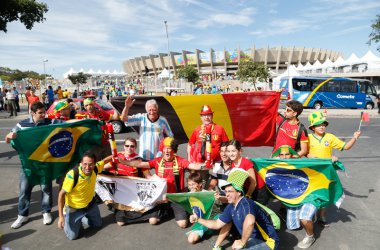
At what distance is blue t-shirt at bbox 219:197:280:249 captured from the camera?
3.22 m

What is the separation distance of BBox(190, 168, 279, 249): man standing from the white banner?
1384mm

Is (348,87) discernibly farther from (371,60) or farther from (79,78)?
(79,78)

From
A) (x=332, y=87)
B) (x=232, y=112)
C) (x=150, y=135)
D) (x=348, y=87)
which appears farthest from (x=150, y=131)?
(x=348, y=87)

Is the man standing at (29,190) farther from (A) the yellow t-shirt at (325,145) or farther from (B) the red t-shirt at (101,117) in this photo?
(A) the yellow t-shirt at (325,145)

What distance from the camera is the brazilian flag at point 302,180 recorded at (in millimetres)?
3951

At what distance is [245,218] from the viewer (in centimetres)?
315

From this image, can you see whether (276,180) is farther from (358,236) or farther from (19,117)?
(19,117)

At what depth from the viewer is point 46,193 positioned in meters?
4.50

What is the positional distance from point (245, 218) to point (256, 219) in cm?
23

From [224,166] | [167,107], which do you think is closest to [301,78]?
[167,107]

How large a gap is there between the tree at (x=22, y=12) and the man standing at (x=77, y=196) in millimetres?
16744

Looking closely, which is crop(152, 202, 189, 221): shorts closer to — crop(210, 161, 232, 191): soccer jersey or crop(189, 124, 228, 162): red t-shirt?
crop(210, 161, 232, 191): soccer jersey

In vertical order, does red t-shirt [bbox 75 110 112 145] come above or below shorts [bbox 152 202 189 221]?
above

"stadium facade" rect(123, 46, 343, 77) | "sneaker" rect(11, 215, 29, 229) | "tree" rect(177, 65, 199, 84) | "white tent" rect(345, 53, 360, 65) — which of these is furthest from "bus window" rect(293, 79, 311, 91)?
"stadium facade" rect(123, 46, 343, 77)
